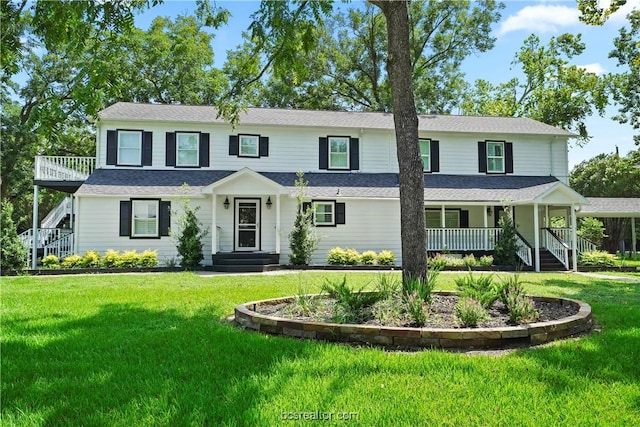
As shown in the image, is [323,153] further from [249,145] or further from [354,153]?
[249,145]

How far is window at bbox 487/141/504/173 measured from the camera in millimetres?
19641

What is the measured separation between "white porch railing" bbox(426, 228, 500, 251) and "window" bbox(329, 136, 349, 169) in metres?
4.59

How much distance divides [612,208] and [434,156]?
1033 cm

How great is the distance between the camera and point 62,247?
16938 millimetres

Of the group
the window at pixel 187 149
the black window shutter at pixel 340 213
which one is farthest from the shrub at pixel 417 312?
the window at pixel 187 149

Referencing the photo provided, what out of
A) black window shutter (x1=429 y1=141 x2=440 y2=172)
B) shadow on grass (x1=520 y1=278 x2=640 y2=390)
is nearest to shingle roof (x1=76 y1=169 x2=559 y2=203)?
black window shutter (x1=429 y1=141 x2=440 y2=172)

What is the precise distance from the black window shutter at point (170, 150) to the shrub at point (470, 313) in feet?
48.9

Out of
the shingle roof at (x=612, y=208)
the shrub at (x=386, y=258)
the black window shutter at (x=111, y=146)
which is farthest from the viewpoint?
the shingle roof at (x=612, y=208)

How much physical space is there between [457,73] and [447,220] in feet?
53.3

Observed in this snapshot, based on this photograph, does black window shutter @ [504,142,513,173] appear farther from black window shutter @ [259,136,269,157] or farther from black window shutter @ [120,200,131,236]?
black window shutter @ [120,200,131,236]

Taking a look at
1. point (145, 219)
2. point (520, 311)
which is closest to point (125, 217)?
point (145, 219)

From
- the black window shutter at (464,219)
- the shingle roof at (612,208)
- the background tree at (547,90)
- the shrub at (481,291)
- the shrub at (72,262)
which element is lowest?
the shrub at (72,262)

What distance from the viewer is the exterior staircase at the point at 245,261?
1500cm

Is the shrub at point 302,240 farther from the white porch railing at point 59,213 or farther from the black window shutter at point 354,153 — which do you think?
the white porch railing at point 59,213
